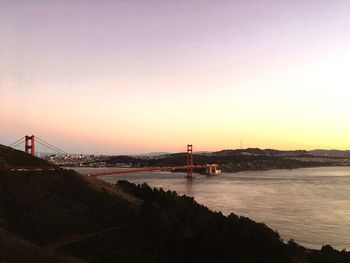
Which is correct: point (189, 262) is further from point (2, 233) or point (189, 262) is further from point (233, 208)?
point (233, 208)

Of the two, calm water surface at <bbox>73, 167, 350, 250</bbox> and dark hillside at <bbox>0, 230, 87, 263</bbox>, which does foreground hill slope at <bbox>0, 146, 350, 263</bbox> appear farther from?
calm water surface at <bbox>73, 167, 350, 250</bbox>

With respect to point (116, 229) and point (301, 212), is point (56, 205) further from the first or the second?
point (301, 212)

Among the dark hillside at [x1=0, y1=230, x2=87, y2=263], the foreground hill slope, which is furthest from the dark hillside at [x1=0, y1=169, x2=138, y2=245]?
the dark hillside at [x1=0, y1=230, x2=87, y2=263]

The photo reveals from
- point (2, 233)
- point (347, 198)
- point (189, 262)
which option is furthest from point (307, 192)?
point (2, 233)

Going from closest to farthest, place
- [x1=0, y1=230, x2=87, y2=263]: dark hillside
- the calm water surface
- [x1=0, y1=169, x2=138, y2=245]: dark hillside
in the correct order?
[x1=0, y1=230, x2=87, y2=263]: dark hillside → [x1=0, y1=169, x2=138, y2=245]: dark hillside → the calm water surface

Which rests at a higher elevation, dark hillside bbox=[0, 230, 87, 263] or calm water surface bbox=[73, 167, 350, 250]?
dark hillside bbox=[0, 230, 87, 263]

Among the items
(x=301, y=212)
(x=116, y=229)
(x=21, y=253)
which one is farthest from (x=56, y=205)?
(x=301, y=212)

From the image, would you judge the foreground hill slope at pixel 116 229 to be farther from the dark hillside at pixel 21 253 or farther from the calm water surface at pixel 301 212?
the calm water surface at pixel 301 212

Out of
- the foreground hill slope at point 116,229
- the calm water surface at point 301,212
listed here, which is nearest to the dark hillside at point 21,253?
the foreground hill slope at point 116,229
